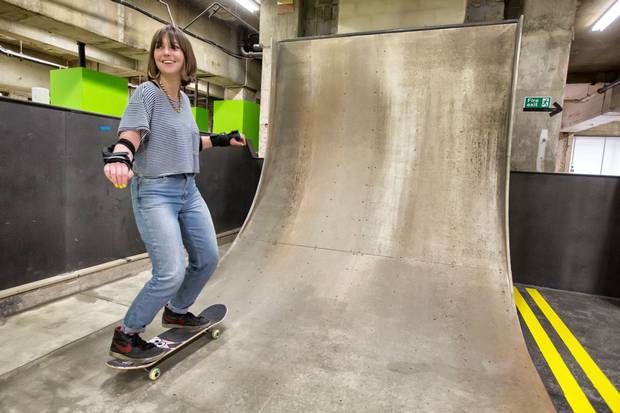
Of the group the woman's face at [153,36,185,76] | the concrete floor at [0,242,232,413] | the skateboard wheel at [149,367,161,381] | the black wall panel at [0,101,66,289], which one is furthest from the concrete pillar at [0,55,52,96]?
the skateboard wheel at [149,367,161,381]

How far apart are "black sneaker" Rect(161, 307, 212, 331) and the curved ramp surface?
14cm

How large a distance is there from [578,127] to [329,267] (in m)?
15.2

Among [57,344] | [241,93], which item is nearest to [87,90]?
[57,344]

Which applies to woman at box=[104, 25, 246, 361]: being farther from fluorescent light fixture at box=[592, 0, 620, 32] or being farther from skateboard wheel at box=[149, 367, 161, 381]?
fluorescent light fixture at box=[592, 0, 620, 32]

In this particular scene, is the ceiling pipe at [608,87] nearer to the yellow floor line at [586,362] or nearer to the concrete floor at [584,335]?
the concrete floor at [584,335]

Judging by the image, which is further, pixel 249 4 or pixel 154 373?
pixel 249 4

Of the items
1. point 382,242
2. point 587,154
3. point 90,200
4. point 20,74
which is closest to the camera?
point 90,200

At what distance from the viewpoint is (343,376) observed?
185 centimetres

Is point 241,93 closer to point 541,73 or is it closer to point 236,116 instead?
point 236,116

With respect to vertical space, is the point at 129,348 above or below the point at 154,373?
above

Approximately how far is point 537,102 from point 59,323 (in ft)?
16.6

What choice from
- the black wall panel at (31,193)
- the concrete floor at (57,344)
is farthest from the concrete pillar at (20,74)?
the concrete floor at (57,344)

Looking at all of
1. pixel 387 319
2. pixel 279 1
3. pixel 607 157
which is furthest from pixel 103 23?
pixel 607 157

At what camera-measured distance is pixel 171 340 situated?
1.90 metres
